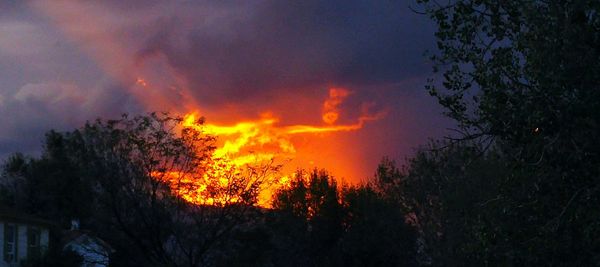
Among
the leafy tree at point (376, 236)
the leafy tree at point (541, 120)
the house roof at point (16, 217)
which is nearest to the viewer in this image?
the leafy tree at point (541, 120)

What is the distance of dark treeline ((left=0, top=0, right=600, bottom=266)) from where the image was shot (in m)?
14.6

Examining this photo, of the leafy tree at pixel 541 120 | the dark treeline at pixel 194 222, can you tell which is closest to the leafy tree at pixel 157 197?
the dark treeline at pixel 194 222

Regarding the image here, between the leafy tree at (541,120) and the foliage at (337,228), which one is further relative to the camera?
the foliage at (337,228)

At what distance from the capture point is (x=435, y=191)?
52.5 meters

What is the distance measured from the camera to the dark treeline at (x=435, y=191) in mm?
14555

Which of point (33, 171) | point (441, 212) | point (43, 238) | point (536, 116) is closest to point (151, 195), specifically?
point (43, 238)

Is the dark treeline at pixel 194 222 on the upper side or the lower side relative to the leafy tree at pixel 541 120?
upper

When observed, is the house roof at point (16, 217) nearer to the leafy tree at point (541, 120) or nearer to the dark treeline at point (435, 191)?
the dark treeline at point (435, 191)

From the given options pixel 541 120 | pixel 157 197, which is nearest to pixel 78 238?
pixel 157 197

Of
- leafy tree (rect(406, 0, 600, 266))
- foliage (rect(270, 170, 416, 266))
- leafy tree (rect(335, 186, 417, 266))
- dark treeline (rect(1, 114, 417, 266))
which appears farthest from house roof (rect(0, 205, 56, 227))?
leafy tree (rect(406, 0, 600, 266))

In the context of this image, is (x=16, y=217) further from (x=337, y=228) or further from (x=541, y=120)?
(x=541, y=120)

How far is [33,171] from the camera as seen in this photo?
6800 centimetres

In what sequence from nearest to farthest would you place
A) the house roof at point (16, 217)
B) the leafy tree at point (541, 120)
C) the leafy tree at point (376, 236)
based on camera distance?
the leafy tree at point (541, 120), the house roof at point (16, 217), the leafy tree at point (376, 236)

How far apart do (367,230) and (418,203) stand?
5.11 meters
